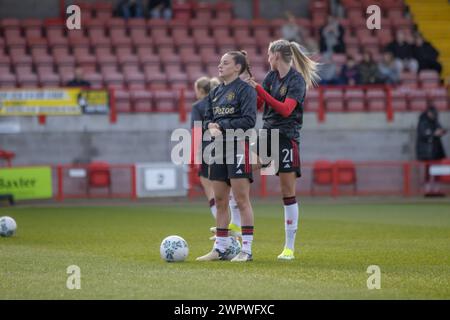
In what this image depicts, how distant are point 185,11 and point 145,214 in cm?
1156

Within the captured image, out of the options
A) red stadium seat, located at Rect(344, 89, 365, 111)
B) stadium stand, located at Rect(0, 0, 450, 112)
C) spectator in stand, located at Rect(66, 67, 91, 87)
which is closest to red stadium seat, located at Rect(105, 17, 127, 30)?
stadium stand, located at Rect(0, 0, 450, 112)

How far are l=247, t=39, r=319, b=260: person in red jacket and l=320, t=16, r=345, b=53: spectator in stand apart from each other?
17904 millimetres

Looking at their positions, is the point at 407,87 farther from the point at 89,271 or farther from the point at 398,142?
the point at 89,271

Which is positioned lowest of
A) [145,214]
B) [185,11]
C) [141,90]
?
[145,214]

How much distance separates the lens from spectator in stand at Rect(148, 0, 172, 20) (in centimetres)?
3045

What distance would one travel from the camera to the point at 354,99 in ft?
93.7

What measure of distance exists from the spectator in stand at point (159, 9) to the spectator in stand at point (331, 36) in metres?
4.67

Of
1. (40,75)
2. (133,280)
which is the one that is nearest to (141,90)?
(40,75)

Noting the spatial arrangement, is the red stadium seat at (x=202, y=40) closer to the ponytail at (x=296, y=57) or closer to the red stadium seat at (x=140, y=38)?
the red stadium seat at (x=140, y=38)

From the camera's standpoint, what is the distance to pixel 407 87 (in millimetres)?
28953

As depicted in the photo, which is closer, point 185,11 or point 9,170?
point 9,170

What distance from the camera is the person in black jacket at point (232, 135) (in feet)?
37.2

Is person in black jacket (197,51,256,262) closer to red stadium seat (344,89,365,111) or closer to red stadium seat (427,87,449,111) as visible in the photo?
red stadium seat (344,89,365,111)
